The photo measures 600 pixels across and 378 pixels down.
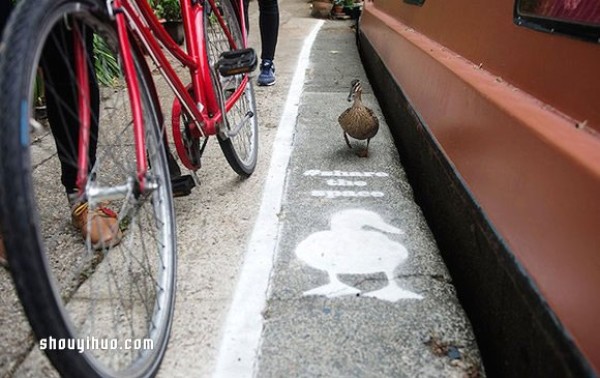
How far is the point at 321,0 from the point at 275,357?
8540mm

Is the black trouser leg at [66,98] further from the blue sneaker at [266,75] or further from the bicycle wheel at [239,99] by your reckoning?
the blue sneaker at [266,75]

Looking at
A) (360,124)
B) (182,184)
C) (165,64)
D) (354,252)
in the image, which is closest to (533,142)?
(354,252)

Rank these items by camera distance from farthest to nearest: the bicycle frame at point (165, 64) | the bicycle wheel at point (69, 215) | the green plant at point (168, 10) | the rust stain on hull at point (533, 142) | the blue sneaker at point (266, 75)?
the green plant at point (168, 10) < the blue sneaker at point (266, 75) < the bicycle frame at point (165, 64) < the rust stain on hull at point (533, 142) < the bicycle wheel at point (69, 215)

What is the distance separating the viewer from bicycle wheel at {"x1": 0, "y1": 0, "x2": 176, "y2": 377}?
0.80 metres

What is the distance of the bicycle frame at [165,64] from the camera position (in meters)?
1.17

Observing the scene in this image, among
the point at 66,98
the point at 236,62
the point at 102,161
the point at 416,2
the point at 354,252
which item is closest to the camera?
the point at 102,161

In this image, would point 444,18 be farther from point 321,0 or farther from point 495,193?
point 321,0

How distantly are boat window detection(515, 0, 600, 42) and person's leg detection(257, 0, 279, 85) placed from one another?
256 centimetres

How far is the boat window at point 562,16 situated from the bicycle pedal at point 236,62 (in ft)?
3.32

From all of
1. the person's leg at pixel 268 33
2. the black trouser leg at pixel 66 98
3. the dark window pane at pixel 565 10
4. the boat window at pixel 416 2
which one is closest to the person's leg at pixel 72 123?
the black trouser leg at pixel 66 98

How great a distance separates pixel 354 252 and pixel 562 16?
0.99 meters

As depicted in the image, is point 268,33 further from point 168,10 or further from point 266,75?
point 168,10

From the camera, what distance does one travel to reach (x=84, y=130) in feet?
3.63

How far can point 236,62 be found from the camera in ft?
6.38
